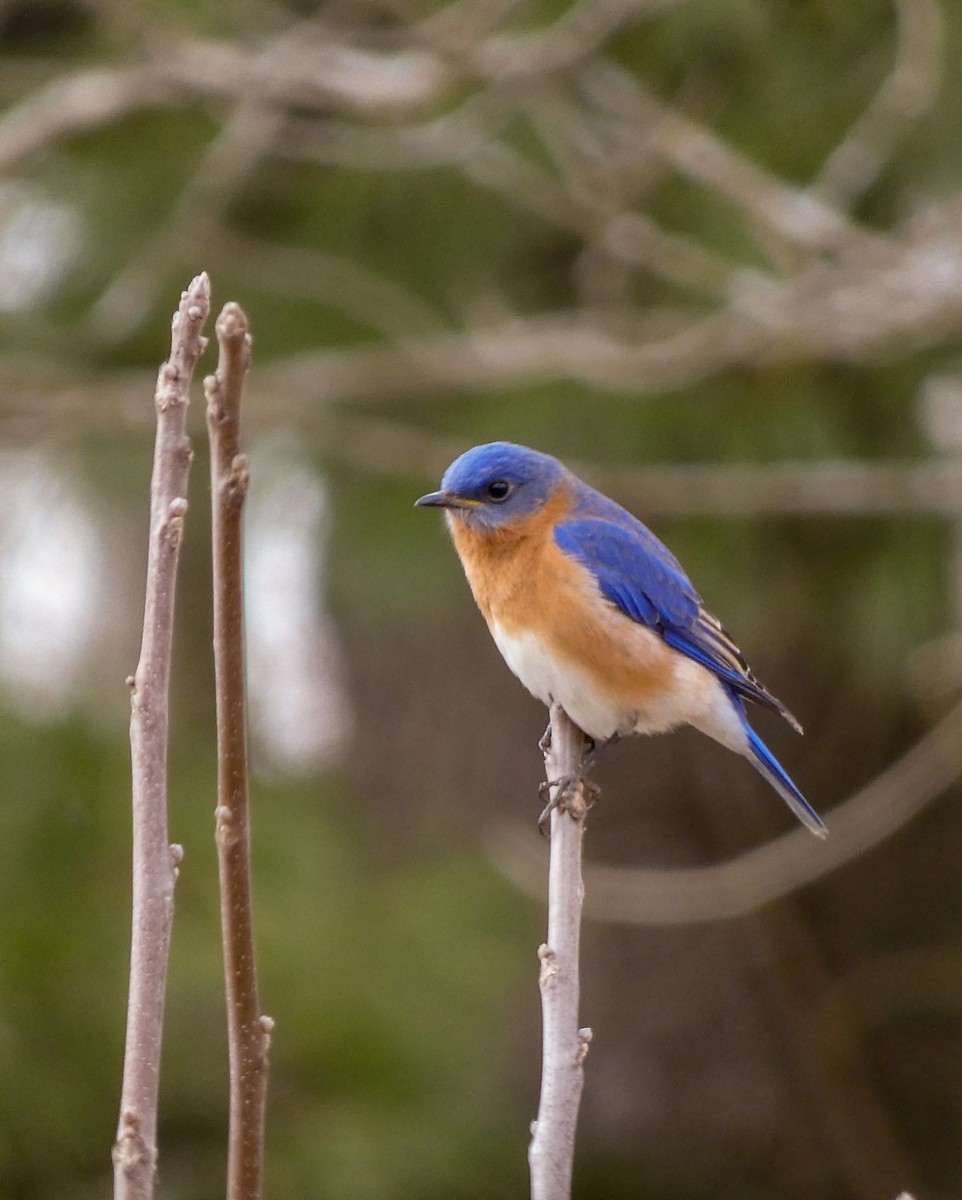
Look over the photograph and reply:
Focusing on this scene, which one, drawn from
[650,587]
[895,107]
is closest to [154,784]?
[650,587]

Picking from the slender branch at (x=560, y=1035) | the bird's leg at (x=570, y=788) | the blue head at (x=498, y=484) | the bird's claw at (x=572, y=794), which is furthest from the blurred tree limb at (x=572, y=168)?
the slender branch at (x=560, y=1035)

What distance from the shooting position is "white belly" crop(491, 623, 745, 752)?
2.88 metres

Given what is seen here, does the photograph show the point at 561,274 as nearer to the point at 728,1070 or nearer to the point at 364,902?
the point at 364,902

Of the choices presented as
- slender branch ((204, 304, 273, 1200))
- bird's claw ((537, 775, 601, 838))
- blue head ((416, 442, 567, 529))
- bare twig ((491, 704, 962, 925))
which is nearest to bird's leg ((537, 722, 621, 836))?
bird's claw ((537, 775, 601, 838))

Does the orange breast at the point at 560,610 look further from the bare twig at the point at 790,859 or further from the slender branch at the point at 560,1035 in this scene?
the bare twig at the point at 790,859

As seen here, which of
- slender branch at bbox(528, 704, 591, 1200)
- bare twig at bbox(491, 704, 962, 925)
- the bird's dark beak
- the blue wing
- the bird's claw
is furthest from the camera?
bare twig at bbox(491, 704, 962, 925)

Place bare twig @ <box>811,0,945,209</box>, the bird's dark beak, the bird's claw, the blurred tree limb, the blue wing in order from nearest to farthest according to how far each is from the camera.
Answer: the bird's claw
the bird's dark beak
the blue wing
the blurred tree limb
bare twig @ <box>811,0,945,209</box>

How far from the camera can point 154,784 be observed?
4.15ft

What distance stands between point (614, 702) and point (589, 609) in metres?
0.18

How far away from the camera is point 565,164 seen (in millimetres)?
4586

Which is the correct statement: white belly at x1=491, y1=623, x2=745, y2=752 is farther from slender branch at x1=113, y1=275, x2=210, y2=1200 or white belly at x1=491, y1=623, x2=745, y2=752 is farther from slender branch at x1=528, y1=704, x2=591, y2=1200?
slender branch at x1=113, y1=275, x2=210, y2=1200

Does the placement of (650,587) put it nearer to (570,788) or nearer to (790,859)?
(570,788)

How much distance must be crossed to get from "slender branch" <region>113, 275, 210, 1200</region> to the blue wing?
1846 millimetres

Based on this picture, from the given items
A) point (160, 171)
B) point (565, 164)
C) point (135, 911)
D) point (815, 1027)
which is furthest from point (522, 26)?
point (135, 911)
